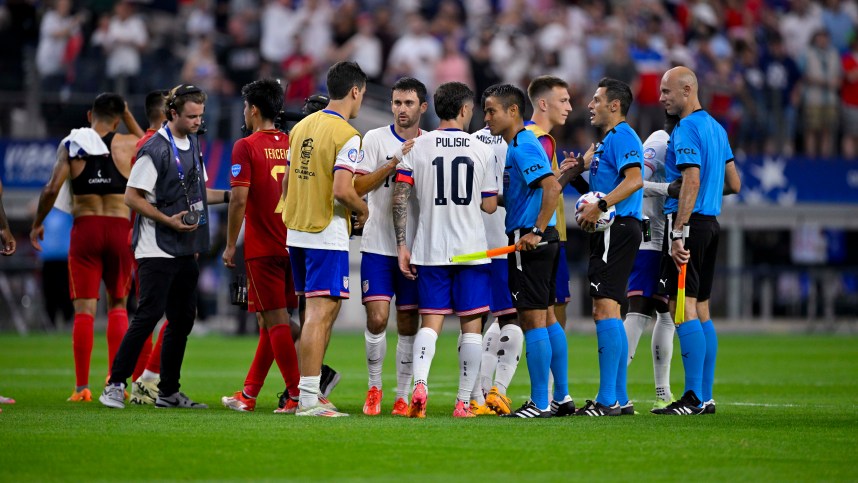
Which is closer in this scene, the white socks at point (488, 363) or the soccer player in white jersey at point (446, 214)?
the soccer player in white jersey at point (446, 214)

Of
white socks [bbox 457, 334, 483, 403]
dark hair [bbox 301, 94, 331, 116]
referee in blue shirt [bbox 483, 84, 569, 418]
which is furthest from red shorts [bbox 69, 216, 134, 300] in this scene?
referee in blue shirt [bbox 483, 84, 569, 418]

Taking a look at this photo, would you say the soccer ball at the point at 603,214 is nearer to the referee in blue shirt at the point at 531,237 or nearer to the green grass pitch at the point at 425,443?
the referee in blue shirt at the point at 531,237

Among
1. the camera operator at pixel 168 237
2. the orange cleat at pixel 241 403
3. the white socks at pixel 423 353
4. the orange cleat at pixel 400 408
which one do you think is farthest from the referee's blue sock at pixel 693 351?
the camera operator at pixel 168 237

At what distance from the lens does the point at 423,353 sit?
9742 millimetres

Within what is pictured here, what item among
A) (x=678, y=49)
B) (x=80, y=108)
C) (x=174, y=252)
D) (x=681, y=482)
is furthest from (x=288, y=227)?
(x=678, y=49)

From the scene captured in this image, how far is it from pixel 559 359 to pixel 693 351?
43.9 inches

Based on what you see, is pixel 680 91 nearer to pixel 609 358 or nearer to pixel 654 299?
pixel 654 299

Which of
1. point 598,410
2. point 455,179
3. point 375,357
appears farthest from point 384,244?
point 598,410

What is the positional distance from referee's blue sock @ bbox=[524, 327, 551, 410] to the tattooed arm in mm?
1024

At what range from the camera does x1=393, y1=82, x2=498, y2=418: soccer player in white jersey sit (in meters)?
9.81

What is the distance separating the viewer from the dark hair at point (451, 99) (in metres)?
9.84

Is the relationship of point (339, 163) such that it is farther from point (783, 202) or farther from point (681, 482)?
point (783, 202)

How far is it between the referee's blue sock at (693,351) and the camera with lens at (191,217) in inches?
159

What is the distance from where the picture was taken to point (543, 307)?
32.2ft
